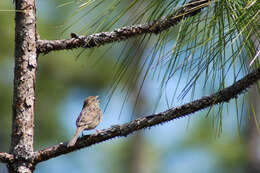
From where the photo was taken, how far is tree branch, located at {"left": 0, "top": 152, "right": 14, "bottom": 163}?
1.89 metres

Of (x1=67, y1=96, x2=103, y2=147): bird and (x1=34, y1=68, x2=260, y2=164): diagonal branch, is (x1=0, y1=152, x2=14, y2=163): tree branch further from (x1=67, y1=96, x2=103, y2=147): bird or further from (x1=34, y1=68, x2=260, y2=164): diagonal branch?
(x1=67, y1=96, x2=103, y2=147): bird

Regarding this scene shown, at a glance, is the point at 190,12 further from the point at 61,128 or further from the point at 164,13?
the point at 61,128

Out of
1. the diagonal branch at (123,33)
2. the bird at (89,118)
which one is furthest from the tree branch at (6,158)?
the bird at (89,118)

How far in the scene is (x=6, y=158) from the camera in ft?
6.28

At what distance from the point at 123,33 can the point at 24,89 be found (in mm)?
519

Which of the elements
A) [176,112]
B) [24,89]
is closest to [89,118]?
[24,89]

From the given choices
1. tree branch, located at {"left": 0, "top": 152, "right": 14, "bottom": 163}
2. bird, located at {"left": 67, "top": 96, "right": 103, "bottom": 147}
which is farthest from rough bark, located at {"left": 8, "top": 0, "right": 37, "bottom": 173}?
bird, located at {"left": 67, "top": 96, "right": 103, "bottom": 147}

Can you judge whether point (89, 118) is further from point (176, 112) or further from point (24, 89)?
point (176, 112)

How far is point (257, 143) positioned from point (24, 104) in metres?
6.11

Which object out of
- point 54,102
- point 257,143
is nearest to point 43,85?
point 54,102

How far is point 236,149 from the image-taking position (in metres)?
11.2

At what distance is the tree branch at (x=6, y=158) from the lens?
1.89 meters

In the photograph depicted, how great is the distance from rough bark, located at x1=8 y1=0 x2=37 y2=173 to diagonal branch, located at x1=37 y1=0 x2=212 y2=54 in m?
0.08

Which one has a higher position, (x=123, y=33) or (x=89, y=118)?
(x=123, y=33)
